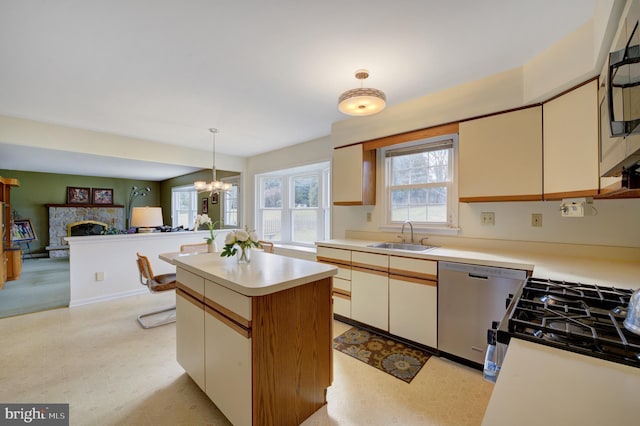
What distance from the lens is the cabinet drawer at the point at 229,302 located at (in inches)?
55.1

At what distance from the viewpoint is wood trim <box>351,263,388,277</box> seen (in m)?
2.67

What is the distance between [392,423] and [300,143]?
377cm

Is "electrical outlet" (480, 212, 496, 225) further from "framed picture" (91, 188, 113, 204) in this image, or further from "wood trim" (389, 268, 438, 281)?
"framed picture" (91, 188, 113, 204)

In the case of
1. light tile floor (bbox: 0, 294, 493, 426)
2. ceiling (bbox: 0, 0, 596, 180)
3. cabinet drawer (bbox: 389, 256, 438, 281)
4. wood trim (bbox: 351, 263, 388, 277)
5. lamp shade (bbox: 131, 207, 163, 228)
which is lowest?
light tile floor (bbox: 0, 294, 493, 426)

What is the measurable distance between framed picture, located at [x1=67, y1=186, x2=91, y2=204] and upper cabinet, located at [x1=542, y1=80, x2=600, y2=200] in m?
10.1

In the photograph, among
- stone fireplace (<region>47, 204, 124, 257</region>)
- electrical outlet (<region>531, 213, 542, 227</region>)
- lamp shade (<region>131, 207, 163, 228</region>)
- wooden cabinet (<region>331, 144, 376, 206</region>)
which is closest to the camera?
electrical outlet (<region>531, 213, 542, 227</region>)

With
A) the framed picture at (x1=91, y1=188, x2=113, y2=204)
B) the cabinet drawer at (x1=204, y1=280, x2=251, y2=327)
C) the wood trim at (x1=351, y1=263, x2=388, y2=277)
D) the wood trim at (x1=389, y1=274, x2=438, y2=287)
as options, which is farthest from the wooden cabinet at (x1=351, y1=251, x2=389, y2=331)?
the framed picture at (x1=91, y1=188, x2=113, y2=204)

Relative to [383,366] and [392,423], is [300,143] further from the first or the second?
[392,423]

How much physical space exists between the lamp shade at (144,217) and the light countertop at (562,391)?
17.2 ft

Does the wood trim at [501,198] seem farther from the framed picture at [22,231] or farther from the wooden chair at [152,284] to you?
the framed picture at [22,231]

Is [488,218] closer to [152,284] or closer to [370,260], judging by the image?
[370,260]

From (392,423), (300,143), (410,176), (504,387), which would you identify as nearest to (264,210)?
(300,143)

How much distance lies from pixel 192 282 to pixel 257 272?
0.56 metres

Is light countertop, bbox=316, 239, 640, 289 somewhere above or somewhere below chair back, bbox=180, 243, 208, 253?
above
